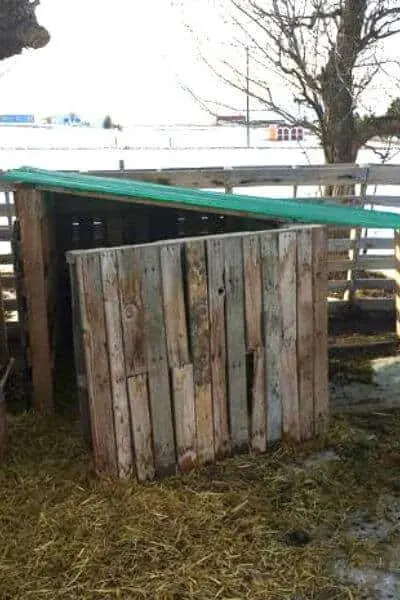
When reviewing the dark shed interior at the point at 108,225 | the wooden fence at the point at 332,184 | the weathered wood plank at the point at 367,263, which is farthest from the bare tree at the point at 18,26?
the weathered wood plank at the point at 367,263

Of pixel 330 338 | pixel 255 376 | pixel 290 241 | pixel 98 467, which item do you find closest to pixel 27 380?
pixel 98 467

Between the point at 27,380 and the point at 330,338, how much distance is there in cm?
348

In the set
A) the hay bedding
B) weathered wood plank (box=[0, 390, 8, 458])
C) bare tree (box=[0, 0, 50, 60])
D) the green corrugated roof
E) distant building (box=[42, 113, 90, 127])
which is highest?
distant building (box=[42, 113, 90, 127])

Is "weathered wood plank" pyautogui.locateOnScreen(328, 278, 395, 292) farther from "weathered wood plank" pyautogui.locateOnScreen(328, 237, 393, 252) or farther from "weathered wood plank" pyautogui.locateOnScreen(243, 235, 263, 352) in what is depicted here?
"weathered wood plank" pyautogui.locateOnScreen(243, 235, 263, 352)

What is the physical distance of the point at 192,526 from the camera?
3.34m

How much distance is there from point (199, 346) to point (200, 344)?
0.04ft

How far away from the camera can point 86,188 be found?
4.20m

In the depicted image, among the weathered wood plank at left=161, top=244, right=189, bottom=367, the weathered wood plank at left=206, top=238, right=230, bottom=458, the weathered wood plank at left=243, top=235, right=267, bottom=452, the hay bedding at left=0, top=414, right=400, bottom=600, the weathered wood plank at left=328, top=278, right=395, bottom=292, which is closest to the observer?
the hay bedding at left=0, top=414, right=400, bottom=600

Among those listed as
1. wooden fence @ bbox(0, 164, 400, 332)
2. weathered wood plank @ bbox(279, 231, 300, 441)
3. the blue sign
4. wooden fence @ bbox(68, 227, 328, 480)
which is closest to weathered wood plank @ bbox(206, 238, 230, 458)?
wooden fence @ bbox(68, 227, 328, 480)

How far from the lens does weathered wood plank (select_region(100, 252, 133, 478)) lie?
3498 millimetres

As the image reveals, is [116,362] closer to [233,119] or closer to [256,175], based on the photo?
[256,175]

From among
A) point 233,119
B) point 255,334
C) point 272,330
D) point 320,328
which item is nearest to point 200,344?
point 255,334

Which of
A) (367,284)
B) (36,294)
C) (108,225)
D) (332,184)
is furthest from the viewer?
(367,284)

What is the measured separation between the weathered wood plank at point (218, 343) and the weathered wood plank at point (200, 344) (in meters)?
0.03
